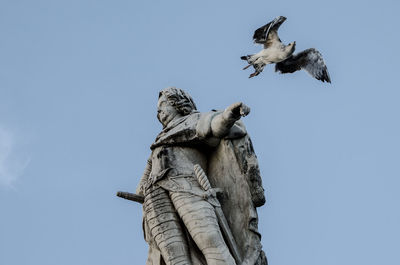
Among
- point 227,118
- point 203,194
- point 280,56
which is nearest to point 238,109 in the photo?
point 227,118

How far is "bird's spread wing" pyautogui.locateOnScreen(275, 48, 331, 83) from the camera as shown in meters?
17.1

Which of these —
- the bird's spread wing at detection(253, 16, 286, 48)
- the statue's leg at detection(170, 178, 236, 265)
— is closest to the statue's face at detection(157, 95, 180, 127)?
the statue's leg at detection(170, 178, 236, 265)

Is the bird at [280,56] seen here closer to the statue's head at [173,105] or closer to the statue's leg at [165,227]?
the statue's head at [173,105]

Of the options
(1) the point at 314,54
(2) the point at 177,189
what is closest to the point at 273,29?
(1) the point at 314,54

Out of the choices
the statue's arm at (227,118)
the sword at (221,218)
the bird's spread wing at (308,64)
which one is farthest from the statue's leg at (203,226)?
the bird's spread wing at (308,64)

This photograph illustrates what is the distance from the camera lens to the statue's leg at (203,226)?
33.9 feet

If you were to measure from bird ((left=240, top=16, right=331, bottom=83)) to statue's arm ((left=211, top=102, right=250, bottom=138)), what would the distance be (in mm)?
6138

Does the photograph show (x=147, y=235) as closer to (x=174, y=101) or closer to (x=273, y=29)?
(x=174, y=101)

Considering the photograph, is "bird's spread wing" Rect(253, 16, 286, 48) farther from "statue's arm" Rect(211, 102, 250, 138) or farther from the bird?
"statue's arm" Rect(211, 102, 250, 138)

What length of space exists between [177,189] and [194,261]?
3.36ft

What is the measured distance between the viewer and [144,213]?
1127 centimetres

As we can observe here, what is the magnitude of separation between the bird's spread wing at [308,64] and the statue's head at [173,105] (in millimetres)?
5605

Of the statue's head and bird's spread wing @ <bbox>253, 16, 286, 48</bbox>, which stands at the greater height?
bird's spread wing @ <bbox>253, 16, 286, 48</bbox>

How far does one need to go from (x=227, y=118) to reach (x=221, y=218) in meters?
1.37
